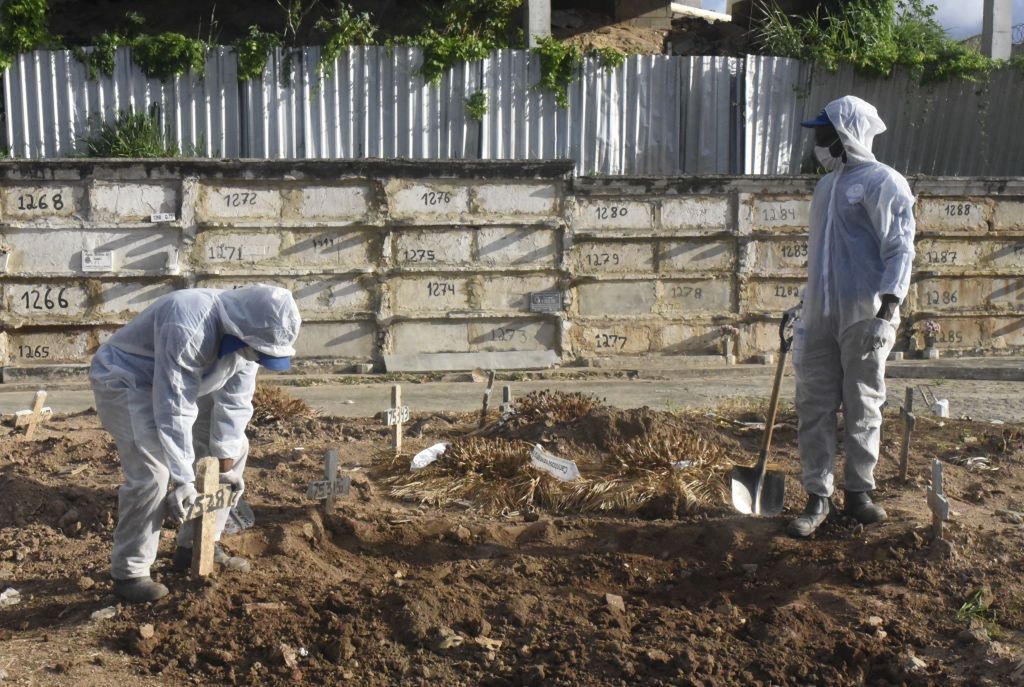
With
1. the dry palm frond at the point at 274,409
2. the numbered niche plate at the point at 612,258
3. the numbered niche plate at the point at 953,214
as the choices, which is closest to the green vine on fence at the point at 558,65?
the numbered niche plate at the point at 612,258

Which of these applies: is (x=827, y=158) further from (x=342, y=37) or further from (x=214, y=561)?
(x=342, y=37)

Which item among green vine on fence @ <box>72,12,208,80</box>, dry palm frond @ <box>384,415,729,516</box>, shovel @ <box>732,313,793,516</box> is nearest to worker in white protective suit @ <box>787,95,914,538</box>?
shovel @ <box>732,313,793,516</box>

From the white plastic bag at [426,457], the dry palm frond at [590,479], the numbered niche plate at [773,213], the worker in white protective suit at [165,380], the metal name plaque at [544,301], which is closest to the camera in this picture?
the worker in white protective suit at [165,380]

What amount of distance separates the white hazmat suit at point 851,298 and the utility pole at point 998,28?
1169 cm

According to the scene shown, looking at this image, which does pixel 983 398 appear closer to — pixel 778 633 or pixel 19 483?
pixel 778 633

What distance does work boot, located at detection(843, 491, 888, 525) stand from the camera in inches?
232

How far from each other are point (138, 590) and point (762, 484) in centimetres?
342

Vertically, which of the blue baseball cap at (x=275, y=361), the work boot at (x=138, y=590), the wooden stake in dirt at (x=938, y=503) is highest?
the blue baseball cap at (x=275, y=361)

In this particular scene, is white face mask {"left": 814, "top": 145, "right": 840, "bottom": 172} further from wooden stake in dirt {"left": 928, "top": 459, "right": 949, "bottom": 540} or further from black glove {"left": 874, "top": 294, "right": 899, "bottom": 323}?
wooden stake in dirt {"left": 928, "top": 459, "right": 949, "bottom": 540}

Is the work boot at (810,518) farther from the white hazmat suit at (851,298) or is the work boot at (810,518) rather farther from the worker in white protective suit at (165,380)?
the worker in white protective suit at (165,380)

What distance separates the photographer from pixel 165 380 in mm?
4746

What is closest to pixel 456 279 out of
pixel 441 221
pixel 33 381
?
pixel 441 221

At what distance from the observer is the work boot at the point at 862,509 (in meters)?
5.89

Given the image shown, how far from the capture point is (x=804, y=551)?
568 centimetres
